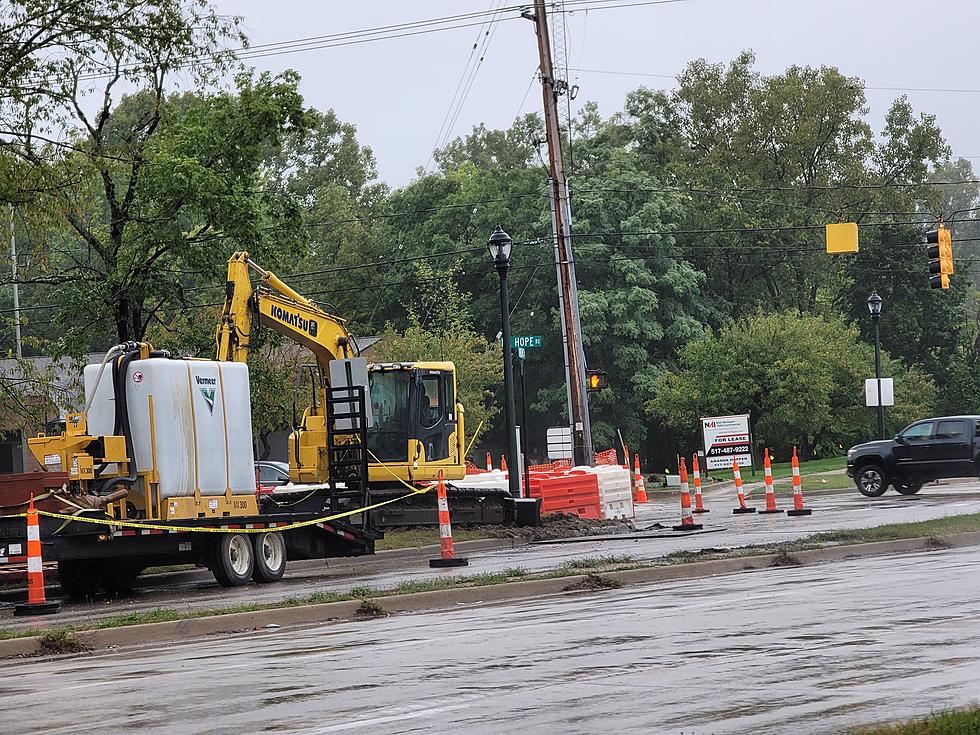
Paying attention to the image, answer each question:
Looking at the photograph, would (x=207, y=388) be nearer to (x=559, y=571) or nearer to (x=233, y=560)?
(x=233, y=560)

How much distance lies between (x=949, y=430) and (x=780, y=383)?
1922cm

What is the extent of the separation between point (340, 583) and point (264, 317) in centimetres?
607

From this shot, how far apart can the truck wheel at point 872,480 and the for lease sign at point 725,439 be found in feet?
11.7

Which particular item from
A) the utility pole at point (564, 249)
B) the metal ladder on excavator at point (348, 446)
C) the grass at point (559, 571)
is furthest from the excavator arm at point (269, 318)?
the utility pole at point (564, 249)

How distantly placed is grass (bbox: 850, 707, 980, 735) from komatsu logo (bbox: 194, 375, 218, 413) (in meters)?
14.8

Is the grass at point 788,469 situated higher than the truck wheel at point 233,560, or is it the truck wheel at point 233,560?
the truck wheel at point 233,560

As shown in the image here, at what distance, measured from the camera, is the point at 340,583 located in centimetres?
1938

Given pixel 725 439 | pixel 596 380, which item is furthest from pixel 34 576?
pixel 725 439

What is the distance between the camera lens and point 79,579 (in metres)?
20.5

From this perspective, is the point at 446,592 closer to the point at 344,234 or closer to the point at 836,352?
the point at 836,352

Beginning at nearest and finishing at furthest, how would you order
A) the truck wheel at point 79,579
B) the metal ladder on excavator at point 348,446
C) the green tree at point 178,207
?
1. the truck wheel at point 79,579
2. the metal ladder on excavator at point 348,446
3. the green tree at point 178,207

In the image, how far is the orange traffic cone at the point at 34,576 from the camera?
16.3m

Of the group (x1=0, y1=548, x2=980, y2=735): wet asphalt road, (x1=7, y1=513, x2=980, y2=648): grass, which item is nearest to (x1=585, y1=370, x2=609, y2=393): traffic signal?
(x1=7, y1=513, x2=980, y2=648): grass

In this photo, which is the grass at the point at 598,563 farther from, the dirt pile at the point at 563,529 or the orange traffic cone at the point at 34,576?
the dirt pile at the point at 563,529
